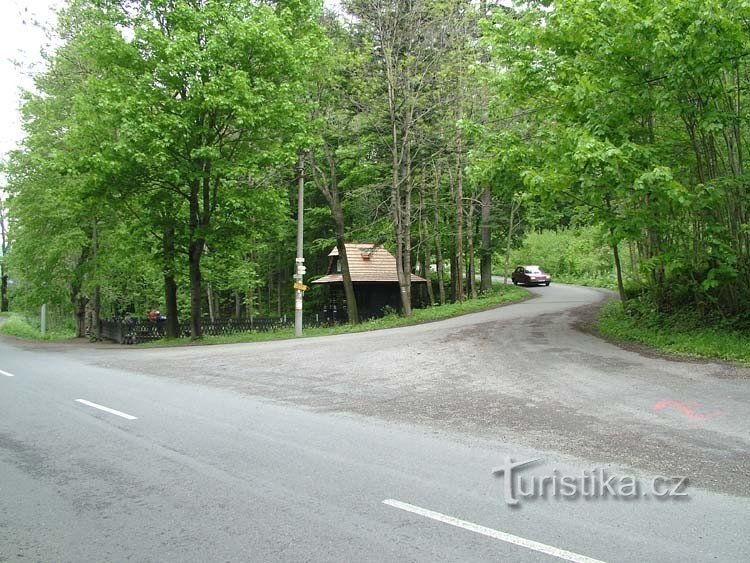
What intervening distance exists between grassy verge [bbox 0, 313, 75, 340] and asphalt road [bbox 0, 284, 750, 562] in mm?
27102

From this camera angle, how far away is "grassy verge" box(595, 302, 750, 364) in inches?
515

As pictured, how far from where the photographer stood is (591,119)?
13312mm

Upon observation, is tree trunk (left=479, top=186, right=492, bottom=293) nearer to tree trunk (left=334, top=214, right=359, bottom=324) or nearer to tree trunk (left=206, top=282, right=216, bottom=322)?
tree trunk (left=334, top=214, right=359, bottom=324)

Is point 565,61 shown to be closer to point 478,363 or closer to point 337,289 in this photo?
point 478,363

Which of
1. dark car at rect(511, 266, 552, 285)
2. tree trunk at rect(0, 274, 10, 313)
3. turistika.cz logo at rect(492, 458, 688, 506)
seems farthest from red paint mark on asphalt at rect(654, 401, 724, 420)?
tree trunk at rect(0, 274, 10, 313)

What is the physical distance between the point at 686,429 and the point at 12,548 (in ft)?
24.2

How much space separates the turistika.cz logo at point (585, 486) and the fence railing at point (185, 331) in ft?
81.5

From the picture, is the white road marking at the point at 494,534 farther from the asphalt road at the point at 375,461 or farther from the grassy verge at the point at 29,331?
the grassy verge at the point at 29,331

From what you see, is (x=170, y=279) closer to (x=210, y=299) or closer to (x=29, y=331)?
(x=210, y=299)

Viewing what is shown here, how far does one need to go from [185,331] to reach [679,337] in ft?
79.3

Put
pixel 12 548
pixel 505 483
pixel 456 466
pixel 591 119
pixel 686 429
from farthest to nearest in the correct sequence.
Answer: pixel 591 119 < pixel 686 429 < pixel 456 466 < pixel 505 483 < pixel 12 548

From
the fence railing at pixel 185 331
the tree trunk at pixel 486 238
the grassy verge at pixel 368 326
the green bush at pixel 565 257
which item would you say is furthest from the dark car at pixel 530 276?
the fence railing at pixel 185 331

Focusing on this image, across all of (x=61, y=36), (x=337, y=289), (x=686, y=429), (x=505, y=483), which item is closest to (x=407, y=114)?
(x=337, y=289)

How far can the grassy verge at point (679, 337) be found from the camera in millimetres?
13070
